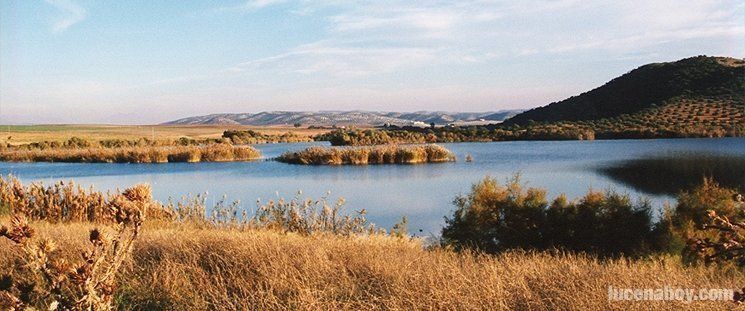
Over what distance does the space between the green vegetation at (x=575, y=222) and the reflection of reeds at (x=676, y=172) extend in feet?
21.8

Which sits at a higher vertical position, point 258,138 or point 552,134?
point 552,134

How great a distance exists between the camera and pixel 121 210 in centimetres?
412

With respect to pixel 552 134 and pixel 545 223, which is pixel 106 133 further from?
pixel 545 223

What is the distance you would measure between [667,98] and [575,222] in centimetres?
6735

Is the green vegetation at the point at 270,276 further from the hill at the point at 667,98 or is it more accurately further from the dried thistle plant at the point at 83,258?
the hill at the point at 667,98

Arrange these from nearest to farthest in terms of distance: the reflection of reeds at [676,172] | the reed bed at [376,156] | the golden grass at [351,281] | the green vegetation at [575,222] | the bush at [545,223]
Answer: the golden grass at [351,281], the green vegetation at [575,222], the bush at [545,223], the reflection of reeds at [676,172], the reed bed at [376,156]

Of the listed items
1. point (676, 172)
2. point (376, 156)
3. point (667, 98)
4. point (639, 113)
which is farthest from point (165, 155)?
point (667, 98)

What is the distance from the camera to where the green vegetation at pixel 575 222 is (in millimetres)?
8992

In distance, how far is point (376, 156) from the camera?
3284 centimetres

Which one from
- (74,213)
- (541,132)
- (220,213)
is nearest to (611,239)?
(220,213)

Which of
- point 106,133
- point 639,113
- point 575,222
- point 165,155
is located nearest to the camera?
point 575,222

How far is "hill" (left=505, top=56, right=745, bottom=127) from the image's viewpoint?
60469 mm

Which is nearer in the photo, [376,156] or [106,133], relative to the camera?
[376,156]

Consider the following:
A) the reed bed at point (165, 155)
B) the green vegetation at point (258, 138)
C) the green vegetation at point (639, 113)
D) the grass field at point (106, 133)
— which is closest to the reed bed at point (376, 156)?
the reed bed at point (165, 155)
